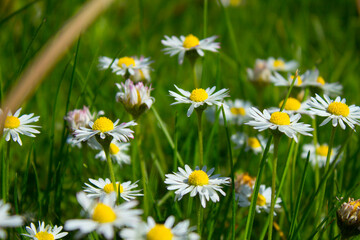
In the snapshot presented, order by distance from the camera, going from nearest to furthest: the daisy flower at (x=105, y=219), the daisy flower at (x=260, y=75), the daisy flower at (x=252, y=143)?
the daisy flower at (x=105, y=219), the daisy flower at (x=252, y=143), the daisy flower at (x=260, y=75)

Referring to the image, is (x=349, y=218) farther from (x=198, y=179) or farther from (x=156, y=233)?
(x=156, y=233)

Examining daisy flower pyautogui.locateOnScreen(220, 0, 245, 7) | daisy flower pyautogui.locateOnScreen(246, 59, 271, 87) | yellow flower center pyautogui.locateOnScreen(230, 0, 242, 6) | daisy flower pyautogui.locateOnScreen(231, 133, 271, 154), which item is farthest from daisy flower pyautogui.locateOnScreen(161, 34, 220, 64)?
yellow flower center pyautogui.locateOnScreen(230, 0, 242, 6)

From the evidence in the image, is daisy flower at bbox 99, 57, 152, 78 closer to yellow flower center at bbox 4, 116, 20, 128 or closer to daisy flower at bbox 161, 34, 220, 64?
daisy flower at bbox 161, 34, 220, 64

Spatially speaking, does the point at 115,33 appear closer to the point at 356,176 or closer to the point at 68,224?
the point at 356,176

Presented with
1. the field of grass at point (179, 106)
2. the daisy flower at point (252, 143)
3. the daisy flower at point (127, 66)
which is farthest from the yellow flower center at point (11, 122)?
the daisy flower at point (252, 143)

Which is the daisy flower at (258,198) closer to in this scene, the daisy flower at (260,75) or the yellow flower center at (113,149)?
the yellow flower center at (113,149)

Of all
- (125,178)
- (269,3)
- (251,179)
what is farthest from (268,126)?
(269,3)

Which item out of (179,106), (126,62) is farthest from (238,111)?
(126,62)
